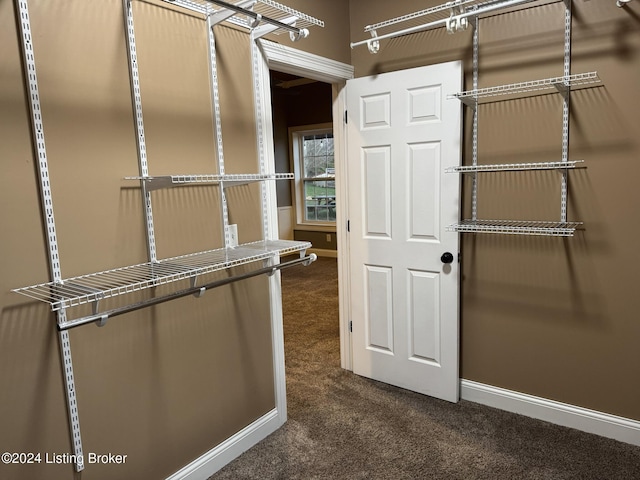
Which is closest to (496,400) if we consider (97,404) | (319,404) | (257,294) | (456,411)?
(456,411)

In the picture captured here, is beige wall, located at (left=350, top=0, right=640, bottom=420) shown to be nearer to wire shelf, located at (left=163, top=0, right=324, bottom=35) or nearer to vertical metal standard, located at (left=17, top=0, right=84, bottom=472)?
wire shelf, located at (left=163, top=0, right=324, bottom=35)

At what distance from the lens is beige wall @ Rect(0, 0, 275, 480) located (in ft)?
4.89

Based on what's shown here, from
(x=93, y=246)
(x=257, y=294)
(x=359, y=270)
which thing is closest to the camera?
(x=93, y=246)

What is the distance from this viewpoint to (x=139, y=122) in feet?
5.92

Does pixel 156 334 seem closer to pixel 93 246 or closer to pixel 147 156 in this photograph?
pixel 93 246

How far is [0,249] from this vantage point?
4.73 feet

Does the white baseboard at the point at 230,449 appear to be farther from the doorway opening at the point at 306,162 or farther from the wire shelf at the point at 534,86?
the doorway opening at the point at 306,162

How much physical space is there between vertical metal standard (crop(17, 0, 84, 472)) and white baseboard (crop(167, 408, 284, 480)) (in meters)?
0.56

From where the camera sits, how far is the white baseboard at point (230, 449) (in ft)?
6.83

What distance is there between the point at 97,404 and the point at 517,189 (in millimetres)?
2217

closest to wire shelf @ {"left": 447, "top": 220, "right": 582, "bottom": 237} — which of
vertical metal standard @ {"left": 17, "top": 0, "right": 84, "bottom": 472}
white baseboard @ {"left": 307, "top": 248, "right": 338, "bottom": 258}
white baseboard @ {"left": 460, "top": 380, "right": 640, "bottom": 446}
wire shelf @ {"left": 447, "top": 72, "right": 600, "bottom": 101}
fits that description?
wire shelf @ {"left": 447, "top": 72, "right": 600, "bottom": 101}

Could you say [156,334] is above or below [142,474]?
above

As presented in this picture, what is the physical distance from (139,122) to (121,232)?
1.45 ft

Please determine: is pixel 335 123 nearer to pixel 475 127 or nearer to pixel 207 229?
pixel 475 127
